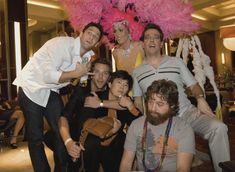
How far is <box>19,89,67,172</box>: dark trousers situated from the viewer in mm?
2133

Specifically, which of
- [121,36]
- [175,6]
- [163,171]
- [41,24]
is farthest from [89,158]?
[41,24]

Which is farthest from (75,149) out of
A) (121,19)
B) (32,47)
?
(32,47)

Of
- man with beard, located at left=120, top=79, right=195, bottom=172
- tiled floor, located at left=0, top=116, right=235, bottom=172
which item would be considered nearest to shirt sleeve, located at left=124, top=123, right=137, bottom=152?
man with beard, located at left=120, top=79, right=195, bottom=172

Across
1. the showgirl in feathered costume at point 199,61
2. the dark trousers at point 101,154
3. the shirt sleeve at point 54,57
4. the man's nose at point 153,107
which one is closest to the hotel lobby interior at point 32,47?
the showgirl in feathered costume at point 199,61

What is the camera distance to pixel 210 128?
1.89 m

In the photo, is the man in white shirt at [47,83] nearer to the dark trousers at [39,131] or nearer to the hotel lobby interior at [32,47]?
the dark trousers at [39,131]

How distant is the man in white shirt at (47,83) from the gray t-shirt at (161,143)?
651mm

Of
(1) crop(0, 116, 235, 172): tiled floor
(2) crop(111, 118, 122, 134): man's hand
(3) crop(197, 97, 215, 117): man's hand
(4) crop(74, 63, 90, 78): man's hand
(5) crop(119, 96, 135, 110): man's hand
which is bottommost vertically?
(1) crop(0, 116, 235, 172): tiled floor

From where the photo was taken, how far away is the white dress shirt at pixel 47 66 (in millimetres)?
2078

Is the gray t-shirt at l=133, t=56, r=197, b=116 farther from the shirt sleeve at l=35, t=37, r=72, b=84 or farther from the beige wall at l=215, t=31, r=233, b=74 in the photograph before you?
the beige wall at l=215, t=31, r=233, b=74

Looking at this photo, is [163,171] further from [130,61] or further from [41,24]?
[41,24]

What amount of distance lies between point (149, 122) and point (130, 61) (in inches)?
36.9

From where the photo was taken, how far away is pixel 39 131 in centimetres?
217

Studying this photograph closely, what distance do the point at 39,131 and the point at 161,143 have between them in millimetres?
958
